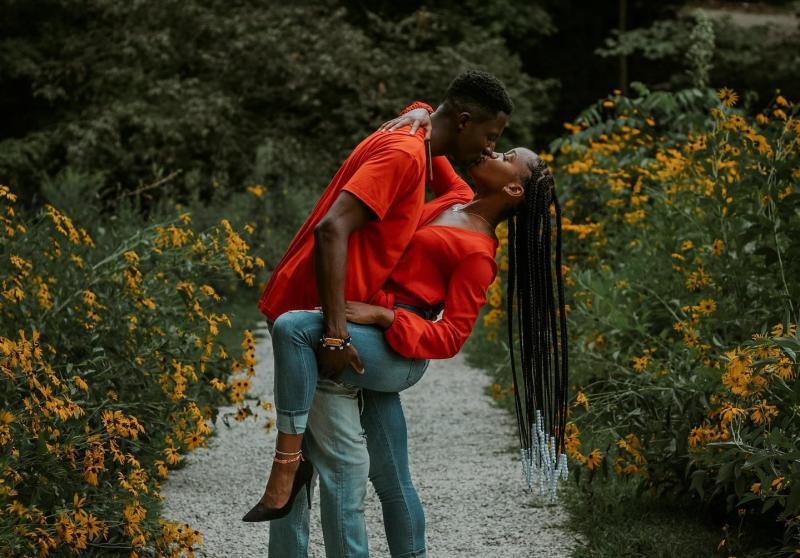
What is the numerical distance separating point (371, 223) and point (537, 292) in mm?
576

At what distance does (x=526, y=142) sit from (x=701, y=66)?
1007 centimetres

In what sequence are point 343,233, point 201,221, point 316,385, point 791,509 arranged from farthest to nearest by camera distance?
1. point 201,221
2. point 791,509
3. point 316,385
4. point 343,233

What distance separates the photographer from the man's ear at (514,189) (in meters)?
2.79

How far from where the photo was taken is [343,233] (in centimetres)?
248

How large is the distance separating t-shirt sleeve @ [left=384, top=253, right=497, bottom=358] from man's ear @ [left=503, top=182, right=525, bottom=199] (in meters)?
0.21

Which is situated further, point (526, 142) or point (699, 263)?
point (526, 142)

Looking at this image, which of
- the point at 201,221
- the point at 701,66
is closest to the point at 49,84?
the point at 201,221

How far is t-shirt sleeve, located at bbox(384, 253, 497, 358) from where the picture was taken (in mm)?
2633

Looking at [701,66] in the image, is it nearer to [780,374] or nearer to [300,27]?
[780,374]

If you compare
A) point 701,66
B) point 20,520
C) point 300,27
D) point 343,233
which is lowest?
point 20,520

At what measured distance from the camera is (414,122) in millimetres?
2697

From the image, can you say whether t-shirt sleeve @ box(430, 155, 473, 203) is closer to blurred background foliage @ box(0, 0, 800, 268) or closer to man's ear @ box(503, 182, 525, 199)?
man's ear @ box(503, 182, 525, 199)

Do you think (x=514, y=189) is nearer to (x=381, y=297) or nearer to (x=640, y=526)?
(x=381, y=297)

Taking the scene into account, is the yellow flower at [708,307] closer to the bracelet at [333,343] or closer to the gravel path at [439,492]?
the gravel path at [439,492]
